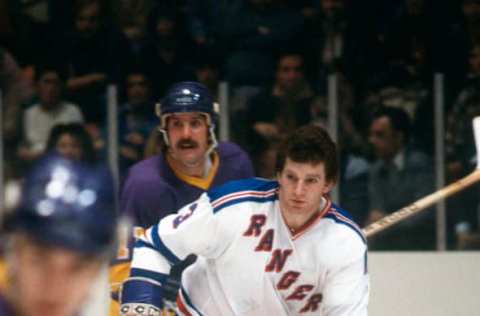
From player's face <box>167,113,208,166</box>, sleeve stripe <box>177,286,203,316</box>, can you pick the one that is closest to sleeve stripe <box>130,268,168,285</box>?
sleeve stripe <box>177,286,203,316</box>

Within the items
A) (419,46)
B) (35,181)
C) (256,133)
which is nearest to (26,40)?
(256,133)

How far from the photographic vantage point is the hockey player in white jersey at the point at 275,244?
9.13 ft

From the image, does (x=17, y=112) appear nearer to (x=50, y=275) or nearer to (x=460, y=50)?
(x=460, y=50)

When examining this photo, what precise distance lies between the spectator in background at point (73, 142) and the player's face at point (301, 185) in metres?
1.72

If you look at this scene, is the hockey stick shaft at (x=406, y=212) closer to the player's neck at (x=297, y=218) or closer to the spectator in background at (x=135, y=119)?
the player's neck at (x=297, y=218)

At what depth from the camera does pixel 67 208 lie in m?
1.22

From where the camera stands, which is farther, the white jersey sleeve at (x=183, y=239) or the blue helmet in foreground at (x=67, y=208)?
the white jersey sleeve at (x=183, y=239)

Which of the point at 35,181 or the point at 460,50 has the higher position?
the point at 460,50

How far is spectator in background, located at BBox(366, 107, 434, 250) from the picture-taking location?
14.9 feet

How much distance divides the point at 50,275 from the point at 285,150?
167cm

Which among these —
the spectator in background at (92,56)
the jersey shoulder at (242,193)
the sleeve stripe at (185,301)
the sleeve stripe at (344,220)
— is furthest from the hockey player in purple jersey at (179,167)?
the spectator in background at (92,56)

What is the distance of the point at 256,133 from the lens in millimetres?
4672

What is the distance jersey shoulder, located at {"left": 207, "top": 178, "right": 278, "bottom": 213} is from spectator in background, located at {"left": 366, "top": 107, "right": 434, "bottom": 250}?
5.60 feet

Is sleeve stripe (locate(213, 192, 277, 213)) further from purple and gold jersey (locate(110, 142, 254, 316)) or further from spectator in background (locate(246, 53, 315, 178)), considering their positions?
spectator in background (locate(246, 53, 315, 178))
